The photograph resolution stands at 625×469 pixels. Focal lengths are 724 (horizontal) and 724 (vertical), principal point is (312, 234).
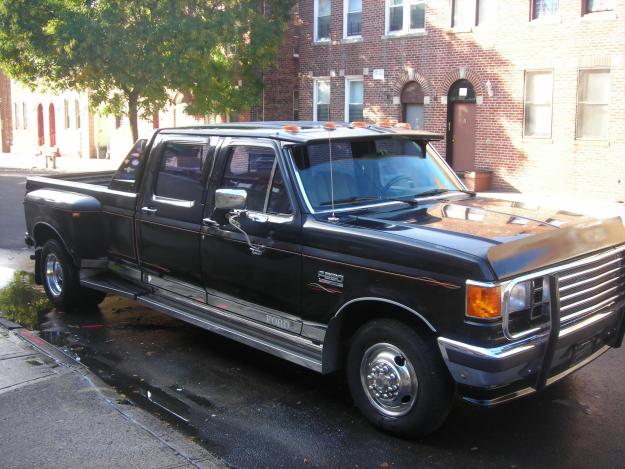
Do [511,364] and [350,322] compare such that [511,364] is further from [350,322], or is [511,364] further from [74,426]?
[74,426]

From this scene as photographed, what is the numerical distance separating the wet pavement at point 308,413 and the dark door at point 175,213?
0.68 metres

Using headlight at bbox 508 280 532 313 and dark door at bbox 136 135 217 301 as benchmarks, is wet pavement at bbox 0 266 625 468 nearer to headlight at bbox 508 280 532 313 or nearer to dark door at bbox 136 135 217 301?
dark door at bbox 136 135 217 301

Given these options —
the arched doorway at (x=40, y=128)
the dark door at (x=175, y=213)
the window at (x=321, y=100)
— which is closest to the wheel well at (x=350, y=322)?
the dark door at (x=175, y=213)

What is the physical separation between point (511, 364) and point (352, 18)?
20.8m

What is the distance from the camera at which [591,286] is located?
15.3 feet

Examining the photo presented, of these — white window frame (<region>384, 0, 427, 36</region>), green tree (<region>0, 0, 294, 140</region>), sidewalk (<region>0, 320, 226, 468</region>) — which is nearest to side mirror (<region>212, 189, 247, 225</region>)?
sidewalk (<region>0, 320, 226, 468</region>)

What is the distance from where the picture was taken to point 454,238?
430cm

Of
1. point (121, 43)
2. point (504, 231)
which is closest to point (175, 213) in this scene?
point (504, 231)

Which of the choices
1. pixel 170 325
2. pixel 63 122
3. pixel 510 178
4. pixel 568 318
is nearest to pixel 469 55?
pixel 510 178

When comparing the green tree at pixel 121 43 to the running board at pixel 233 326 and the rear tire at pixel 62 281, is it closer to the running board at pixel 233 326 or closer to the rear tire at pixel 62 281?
the rear tire at pixel 62 281

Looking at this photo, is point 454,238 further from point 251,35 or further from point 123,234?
point 251,35

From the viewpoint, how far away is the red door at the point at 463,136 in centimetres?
2078

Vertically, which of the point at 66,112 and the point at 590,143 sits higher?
the point at 66,112

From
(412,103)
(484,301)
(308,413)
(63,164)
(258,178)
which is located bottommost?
(308,413)
